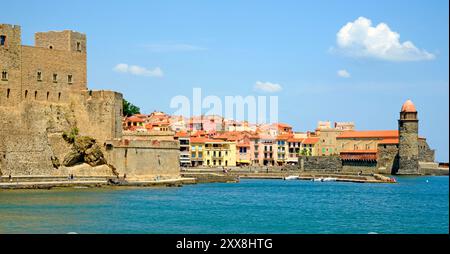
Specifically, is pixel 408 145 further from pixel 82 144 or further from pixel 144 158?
pixel 82 144

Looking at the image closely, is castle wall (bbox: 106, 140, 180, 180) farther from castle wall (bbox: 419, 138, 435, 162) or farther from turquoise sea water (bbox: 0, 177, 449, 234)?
castle wall (bbox: 419, 138, 435, 162)

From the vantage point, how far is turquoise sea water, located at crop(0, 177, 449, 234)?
2291 centimetres

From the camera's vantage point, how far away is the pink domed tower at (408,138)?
68.6 m

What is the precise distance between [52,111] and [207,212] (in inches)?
573

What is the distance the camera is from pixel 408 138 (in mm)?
68812

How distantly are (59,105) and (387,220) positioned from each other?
2009cm

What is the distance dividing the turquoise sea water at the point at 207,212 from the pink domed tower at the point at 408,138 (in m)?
27.5

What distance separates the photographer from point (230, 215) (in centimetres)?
2786

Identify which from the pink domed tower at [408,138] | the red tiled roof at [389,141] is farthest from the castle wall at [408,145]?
the red tiled roof at [389,141]

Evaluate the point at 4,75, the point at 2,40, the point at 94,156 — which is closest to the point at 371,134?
the point at 94,156

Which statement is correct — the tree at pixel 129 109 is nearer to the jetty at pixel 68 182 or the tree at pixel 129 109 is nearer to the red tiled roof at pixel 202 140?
the red tiled roof at pixel 202 140

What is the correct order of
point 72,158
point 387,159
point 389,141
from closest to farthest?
1. point 72,158
2. point 387,159
3. point 389,141
